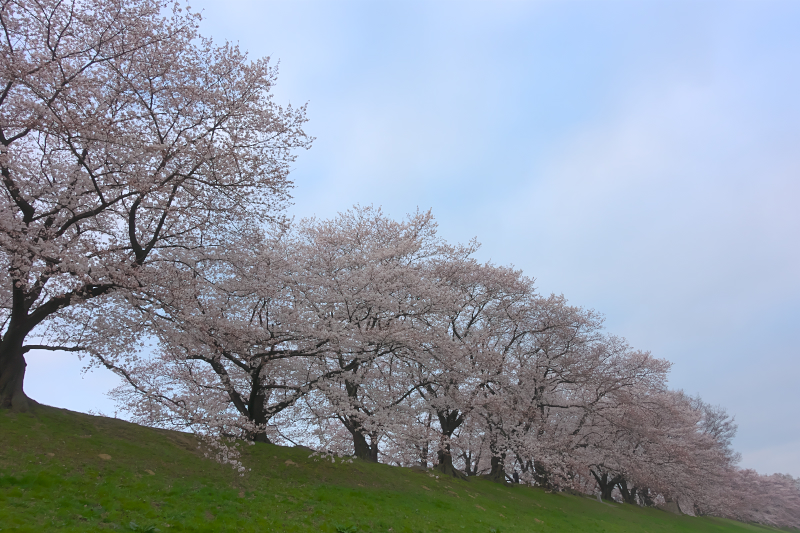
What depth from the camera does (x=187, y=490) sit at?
1327 centimetres

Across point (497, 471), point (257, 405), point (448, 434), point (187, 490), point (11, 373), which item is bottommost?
point (187, 490)

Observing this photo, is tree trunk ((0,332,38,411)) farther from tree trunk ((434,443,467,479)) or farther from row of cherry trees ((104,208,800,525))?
tree trunk ((434,443,467,479))

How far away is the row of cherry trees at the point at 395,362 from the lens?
16656mm

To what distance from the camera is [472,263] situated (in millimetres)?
29188

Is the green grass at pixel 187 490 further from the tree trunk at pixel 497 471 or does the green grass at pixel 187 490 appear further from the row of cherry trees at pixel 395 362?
the tree trunk at pixel 497 471

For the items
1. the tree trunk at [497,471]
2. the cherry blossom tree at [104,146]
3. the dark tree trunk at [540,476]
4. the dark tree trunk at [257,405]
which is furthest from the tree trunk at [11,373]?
the dark tree trunk at [540,476]

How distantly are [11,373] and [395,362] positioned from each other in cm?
1569

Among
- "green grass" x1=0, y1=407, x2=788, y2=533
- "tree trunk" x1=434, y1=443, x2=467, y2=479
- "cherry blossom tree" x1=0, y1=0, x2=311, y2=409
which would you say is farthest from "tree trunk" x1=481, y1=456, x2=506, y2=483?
"cherry blossom tree" x1=0, y1=0, x2=311, y2=409

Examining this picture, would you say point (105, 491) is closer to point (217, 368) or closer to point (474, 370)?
point (217, 368)

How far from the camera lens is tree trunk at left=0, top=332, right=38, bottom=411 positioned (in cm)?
1334

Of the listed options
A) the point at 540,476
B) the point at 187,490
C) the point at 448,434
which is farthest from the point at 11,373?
the point at 540,476

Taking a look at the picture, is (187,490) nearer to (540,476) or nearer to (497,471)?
(497,471)

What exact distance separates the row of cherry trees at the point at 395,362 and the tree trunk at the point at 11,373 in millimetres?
2207

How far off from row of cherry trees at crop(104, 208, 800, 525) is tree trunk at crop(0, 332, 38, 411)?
2207 mm
